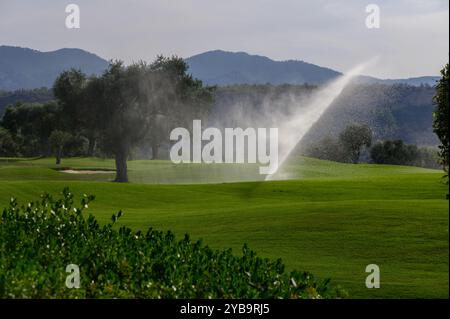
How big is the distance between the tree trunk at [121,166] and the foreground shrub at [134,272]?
212 ft

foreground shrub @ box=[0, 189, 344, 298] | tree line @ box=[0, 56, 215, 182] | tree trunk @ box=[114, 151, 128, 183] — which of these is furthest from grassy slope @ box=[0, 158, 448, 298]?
tree trunk @ box=[114, 151, 128, 183]

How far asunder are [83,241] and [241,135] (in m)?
129

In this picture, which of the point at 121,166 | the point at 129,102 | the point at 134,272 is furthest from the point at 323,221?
the point at 121,166

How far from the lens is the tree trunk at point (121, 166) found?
268 feet

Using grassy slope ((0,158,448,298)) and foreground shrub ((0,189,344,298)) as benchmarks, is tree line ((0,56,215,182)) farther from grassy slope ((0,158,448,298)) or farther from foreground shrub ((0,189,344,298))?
foreground shrub ((0,189,344,298))

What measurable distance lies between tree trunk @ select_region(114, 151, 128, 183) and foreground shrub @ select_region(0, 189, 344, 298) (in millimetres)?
64533

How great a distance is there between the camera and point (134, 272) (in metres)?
13.1

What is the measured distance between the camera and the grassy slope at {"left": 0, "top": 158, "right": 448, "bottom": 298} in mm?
20312

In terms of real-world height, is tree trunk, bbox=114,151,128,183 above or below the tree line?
below

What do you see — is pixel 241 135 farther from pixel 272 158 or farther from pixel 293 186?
pixel 293 186

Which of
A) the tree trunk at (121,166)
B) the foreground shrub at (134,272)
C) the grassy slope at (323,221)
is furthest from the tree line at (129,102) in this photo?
the foreground shrub at (134,272)

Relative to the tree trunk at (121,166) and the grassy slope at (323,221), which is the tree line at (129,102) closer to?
the tree trunk at (121,166)

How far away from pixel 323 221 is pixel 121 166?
56936 millimetres
